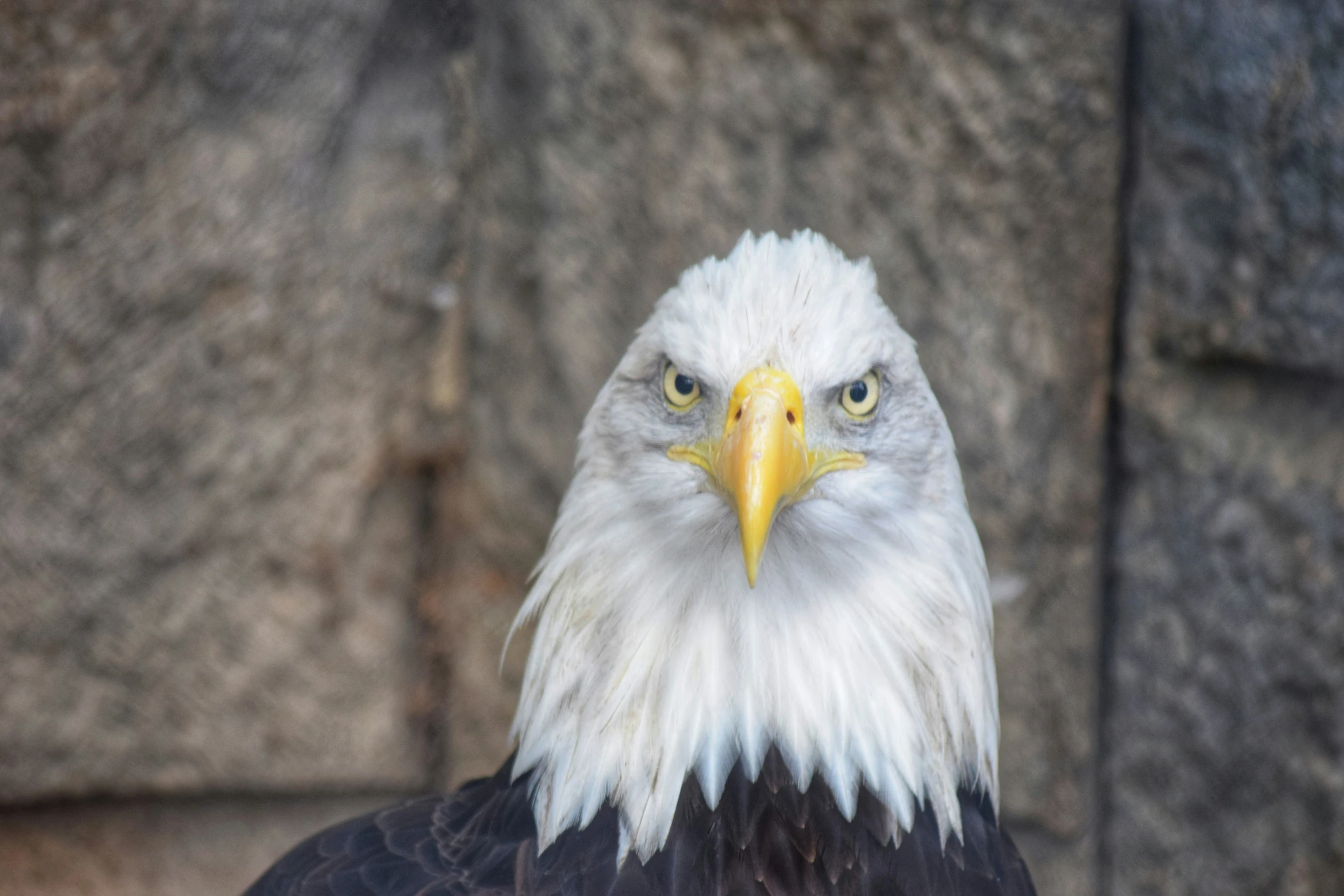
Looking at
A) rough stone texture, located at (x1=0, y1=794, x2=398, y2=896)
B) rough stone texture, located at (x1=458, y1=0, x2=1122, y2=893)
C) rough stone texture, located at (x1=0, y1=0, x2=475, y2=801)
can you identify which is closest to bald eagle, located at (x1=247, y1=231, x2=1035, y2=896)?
rough stone texture, located at (x1=458, y1=0, x2=1122, y2=893)

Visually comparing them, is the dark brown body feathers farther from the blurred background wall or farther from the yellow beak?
the blurred background wall

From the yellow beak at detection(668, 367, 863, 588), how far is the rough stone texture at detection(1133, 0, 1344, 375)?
3.46 feet

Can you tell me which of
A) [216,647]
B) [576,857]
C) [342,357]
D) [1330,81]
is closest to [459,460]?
[342,357]

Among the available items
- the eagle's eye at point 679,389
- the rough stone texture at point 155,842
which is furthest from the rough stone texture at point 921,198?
the rough stone texture at point 155,842

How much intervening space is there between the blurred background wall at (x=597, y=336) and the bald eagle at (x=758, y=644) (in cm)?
82

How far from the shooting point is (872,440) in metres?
1.55

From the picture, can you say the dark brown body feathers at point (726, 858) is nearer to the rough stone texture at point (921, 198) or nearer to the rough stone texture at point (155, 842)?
the rough stone texture at point (921, 198)

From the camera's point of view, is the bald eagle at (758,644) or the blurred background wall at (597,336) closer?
the bald eagle at (758,644)

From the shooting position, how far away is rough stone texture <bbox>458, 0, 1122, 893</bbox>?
7.37ft

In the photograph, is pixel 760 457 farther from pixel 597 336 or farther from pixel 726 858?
pixel 597 336

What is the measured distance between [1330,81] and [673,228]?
1151mm

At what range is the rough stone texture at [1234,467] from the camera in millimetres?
A: 2086

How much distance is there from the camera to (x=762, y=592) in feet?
5.06

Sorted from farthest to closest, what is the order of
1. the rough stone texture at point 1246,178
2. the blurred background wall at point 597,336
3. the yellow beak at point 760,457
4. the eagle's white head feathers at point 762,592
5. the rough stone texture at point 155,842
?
the rough stone texture at point 155,842 < the blurred background wall at point 597,336 < the rough stone texture at point 1246,178 < the eagle's white head feathers at point 762,592 < the yellow beak at point 760,457
